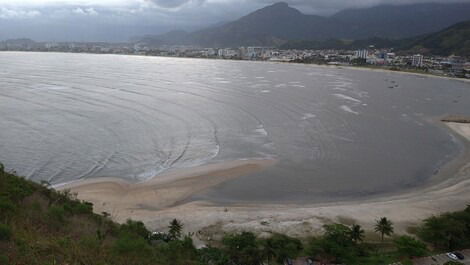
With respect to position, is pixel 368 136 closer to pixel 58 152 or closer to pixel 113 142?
pixel 113 142

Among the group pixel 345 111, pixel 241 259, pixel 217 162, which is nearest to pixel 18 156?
pixel 217 162

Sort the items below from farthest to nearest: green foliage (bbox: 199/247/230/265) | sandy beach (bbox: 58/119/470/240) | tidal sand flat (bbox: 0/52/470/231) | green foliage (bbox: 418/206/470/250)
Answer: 1. tidal sand flat (bbox: 0/52/470/231)
2. sandy beach (bbox: 58/119/470/240)
3. green foliage (bbox: 418/206/470/250)
4. green foliage (bbox: 199/247/230/265)

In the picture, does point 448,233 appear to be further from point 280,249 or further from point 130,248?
point 130,248

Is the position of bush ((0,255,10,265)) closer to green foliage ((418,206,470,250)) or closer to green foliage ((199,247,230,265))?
→ green foliage ((199,247,230,265))

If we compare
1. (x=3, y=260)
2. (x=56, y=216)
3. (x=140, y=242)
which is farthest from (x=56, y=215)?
(x=3, y=260)

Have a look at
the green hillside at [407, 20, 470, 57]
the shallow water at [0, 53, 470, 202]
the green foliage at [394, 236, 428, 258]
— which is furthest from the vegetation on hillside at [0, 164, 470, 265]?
the green hillside at [407, 20, 470, 57]

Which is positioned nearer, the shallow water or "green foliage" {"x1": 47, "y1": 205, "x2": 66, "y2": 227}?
"green foliage" {"x1": 47, "y1": 205, "x2": 66, "y2": 227}
